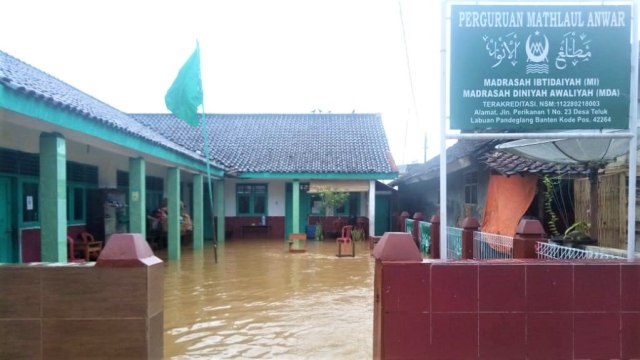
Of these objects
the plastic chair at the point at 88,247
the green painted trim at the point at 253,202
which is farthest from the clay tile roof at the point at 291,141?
the plastic chair at the point at 88,247

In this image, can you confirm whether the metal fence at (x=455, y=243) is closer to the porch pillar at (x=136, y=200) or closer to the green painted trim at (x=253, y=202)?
the porch pillar at (x=136, y=200)

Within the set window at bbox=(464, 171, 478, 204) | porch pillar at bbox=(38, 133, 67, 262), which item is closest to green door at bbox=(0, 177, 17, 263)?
porch pillar at bbox=(38, 133, 67, 262)

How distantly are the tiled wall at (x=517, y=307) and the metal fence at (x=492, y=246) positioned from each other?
8.13ft

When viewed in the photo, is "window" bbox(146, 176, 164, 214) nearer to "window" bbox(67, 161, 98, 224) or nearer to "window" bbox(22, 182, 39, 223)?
"window" bbox(67, 161, 98, 224)

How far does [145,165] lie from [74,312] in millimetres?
9570

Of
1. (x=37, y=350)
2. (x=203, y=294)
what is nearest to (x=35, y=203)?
(x=203, y=294)

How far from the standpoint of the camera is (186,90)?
1029 cm

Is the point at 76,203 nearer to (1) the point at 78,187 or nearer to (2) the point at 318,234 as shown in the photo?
(1) the point at 78,187

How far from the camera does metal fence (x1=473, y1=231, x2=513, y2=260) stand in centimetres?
659

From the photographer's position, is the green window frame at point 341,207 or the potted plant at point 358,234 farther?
the green window frame at point 341,207

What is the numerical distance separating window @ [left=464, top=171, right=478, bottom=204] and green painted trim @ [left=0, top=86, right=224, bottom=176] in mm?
7254

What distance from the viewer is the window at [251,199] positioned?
1884 centimetres

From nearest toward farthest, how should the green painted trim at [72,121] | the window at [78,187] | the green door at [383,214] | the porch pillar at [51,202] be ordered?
the green painted trim at [72,121]
the porch pillar at [51,202]
the window at [78,187]
the green door at [383,214]

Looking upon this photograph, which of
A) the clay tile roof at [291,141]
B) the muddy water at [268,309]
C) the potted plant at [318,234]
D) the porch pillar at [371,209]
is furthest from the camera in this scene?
the clay tile roof at [291,141]
